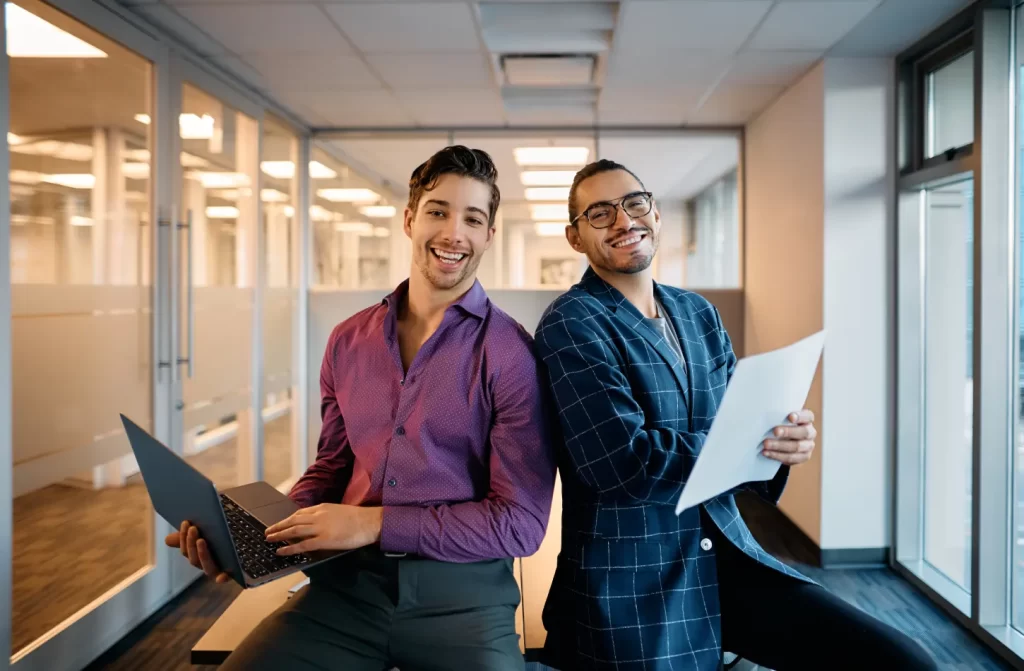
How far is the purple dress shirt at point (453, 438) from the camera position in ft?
4.42

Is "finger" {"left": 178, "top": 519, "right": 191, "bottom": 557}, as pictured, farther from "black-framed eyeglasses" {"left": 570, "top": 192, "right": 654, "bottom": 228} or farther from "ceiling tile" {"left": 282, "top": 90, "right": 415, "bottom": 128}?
"ceiling tile" {"left": 282, "top": 90, "right": 415, "bottom": 128}

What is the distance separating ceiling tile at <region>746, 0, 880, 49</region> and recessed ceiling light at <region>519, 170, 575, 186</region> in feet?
6.55

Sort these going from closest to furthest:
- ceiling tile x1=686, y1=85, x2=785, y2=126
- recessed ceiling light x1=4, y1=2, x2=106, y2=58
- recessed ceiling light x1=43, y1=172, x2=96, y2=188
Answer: recessed ceiling light x1=4, y1=2, x2=106, y2=58, recessed ceiling light x1=43, y1=172, x2=96, y2=188, ceiling tile x1=686, y1=85, x2=785, y2=126

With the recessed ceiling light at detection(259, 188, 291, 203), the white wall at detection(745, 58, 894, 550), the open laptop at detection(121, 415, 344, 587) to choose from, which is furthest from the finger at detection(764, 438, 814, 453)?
the recessed ceiling light at detection(259, 188, 291, 203)

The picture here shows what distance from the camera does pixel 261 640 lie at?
4.34 feet

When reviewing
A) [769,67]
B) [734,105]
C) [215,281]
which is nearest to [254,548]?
[215,281]

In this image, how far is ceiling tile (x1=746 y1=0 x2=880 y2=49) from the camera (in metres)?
2.93

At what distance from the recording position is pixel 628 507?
1.42 m

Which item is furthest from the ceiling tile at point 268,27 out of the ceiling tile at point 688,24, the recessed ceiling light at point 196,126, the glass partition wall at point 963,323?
the glass partition wall at point 963,323

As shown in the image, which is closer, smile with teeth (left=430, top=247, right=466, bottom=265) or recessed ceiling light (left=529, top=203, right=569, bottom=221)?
smile with teeth (left=430, top=247, right=466, bottom=265)

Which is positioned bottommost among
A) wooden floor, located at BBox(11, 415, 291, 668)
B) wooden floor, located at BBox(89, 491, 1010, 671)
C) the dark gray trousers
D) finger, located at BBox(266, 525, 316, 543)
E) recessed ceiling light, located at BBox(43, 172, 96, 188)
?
wooden floor, located at BBox(89, 491, 1010, 671)

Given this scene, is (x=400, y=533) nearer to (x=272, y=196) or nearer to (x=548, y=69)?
(x=548, y=69)

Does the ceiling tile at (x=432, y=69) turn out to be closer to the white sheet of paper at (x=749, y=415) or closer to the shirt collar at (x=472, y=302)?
the shirt collar at (x=472, y=302)

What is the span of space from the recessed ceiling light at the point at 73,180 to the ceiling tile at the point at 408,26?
1128 millimetres
